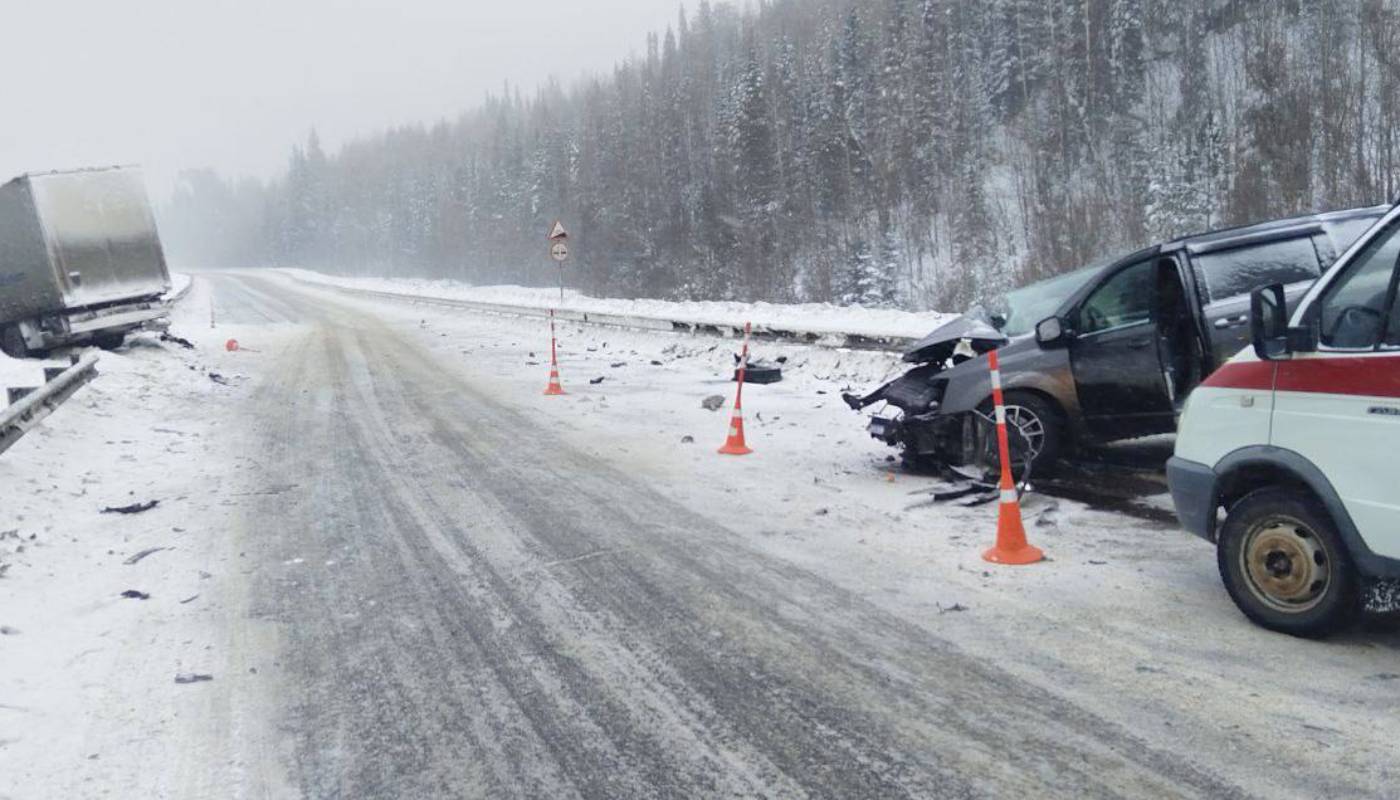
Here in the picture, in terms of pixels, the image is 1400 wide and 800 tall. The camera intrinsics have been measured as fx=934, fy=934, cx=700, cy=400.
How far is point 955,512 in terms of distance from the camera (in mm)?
7152

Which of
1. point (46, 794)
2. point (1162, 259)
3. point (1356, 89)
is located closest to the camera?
point (46, 794)

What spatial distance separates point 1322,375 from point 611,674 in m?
3.55

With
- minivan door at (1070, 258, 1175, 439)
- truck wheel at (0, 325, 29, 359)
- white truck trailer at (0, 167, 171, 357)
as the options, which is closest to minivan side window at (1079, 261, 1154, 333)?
minivan door at (1070, 258, 1175, 439)

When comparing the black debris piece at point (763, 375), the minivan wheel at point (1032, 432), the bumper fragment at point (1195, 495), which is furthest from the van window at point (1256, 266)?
the black debris piece at point (763, 375)

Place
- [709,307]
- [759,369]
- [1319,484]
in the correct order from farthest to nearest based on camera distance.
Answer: [709,307], [759,369], [1319,484]

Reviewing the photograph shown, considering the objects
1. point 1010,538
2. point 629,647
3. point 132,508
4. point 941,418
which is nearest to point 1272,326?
point 1010,538

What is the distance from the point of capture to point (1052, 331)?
788 cm

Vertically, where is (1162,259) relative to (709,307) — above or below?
above

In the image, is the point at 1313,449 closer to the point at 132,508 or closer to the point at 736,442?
the point at 736,442

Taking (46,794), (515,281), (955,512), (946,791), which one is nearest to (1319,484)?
(946,791)

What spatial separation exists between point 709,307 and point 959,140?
145 ft

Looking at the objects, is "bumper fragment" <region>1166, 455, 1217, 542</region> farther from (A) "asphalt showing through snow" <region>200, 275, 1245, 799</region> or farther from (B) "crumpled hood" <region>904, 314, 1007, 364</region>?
(B) "crumpled hood" <region>904, 314, 1007, 364</region>

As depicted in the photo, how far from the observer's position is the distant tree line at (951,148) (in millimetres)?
45969

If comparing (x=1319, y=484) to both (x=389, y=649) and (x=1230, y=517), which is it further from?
(x=389, y=649)
